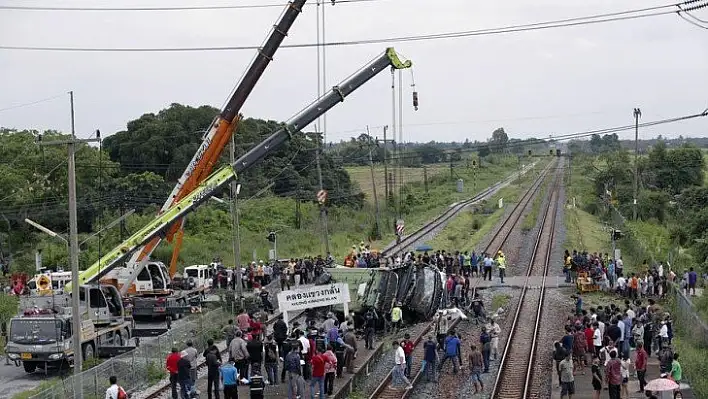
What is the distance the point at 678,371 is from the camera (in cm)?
1939

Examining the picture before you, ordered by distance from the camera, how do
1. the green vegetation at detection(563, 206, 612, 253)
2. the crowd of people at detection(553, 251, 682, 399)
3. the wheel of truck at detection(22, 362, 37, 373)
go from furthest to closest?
the green vegetation at detection(563, 206, 612, 253)
the wheel of truck at detection(22, 362, 37, 373)
the crowd of people at detection(553, 251, 682, 399)

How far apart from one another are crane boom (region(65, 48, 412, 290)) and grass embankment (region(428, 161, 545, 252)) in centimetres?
2362

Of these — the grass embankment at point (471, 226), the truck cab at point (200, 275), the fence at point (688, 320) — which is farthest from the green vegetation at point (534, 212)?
the fence at point (688, 320)

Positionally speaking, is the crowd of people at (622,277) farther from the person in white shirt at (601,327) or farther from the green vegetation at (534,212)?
the green vegetation at (534,212)

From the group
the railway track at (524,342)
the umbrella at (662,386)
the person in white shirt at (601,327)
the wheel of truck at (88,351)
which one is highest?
the umbrella at (662,386)

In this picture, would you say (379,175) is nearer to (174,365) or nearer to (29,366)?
(29,366)

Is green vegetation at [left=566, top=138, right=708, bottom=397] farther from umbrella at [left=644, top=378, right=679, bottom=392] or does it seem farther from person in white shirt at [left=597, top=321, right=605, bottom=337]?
umbrella at [left=644, top=378, right=679, bottom=392]

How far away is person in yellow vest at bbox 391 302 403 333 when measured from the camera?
95.0ft

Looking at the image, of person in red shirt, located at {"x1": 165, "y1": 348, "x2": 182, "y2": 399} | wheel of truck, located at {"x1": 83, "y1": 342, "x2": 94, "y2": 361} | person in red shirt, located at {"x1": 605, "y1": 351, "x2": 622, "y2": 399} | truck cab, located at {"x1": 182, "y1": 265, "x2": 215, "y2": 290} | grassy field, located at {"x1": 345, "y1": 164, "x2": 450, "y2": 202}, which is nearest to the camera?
person in red shirt, located at {"x1": 605, "y1": 351, "x2": 622, "y2": 399}

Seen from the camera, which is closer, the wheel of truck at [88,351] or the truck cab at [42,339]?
the truck cab at [42,339]

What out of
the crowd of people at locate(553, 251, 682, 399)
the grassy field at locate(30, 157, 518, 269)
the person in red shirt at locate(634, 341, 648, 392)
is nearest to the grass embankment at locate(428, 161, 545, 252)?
the grassy field at locate(30, 157, 518, 269)

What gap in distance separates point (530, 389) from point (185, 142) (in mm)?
58254

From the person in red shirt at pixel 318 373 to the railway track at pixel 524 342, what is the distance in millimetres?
4519

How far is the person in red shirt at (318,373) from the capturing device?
19.8 metres
